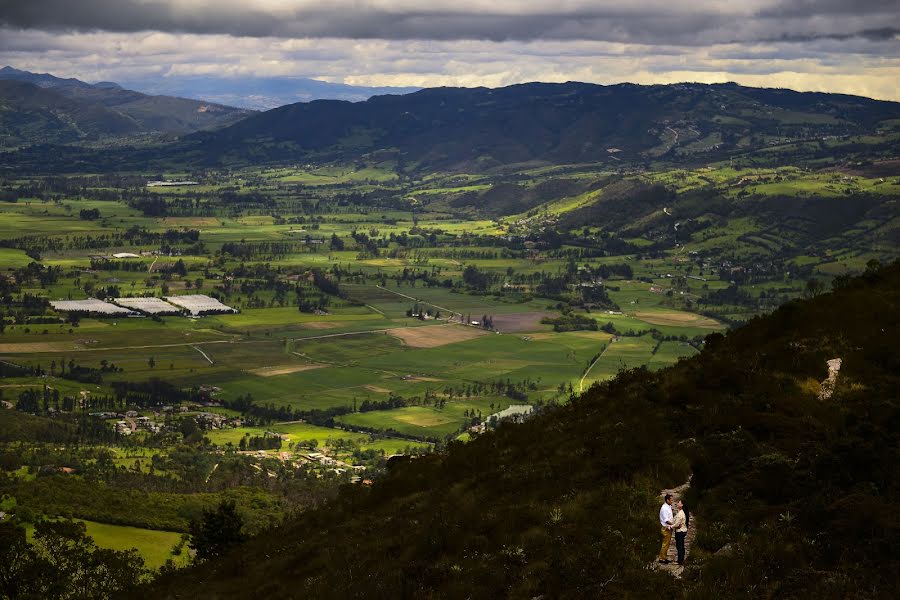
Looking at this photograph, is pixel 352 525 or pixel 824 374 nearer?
pixel 824 374

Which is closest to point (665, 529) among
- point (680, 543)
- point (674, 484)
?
point (680, 543)

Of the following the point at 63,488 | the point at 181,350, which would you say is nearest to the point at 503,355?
the point at 181,350

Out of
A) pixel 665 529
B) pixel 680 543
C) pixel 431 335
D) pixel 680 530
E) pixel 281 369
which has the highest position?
pixel 680 530

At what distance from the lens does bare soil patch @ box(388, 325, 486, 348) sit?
607 feet

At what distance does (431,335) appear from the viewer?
19250cm

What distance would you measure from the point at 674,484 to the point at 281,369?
456ft

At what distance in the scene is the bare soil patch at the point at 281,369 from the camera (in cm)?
15912

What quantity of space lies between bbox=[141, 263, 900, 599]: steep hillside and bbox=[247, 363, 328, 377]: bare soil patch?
117 metres

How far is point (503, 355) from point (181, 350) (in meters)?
59.6

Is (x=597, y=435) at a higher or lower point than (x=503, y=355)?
higher

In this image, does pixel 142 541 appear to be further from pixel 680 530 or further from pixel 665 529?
pixel 680 530

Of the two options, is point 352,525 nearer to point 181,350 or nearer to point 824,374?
point 824,374

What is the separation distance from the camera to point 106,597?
2229 inches

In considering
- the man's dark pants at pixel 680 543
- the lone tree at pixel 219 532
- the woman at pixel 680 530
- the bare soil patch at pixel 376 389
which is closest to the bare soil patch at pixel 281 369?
the bare soil patch at pixel 376 389
